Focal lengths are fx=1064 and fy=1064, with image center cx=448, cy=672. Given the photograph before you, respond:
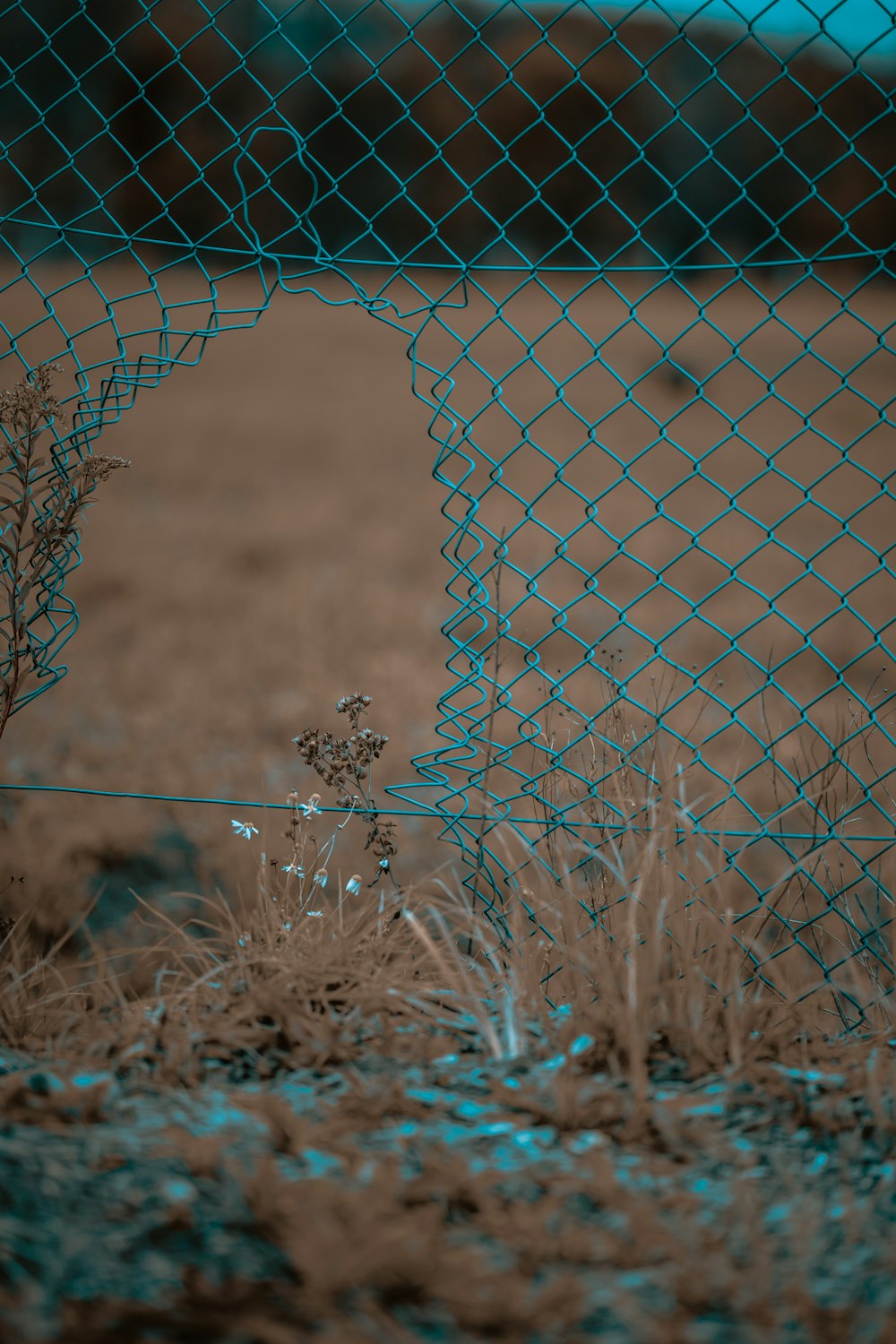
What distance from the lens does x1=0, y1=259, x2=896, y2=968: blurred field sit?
268cm

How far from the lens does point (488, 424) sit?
27.2ft

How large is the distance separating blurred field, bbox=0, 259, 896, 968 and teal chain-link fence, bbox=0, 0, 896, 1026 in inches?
2.3

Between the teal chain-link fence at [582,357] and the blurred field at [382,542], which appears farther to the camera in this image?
the blurred field at [382,542]

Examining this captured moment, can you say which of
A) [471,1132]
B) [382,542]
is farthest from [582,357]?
[471,1132]

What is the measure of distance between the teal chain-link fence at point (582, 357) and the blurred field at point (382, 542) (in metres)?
0.06

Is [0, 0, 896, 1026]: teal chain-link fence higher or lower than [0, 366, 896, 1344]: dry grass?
higher

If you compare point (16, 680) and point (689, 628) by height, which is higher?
point (689, 628)

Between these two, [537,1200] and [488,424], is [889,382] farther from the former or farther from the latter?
[537,1200]

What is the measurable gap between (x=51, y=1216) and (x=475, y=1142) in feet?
1.06

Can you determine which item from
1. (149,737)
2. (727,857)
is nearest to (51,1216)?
(727,857)

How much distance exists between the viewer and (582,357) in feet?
32.6

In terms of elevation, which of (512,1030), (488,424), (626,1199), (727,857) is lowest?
(626,1199)

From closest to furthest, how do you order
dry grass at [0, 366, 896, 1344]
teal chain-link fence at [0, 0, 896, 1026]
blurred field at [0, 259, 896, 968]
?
dry grass at [0, 366, 896, 1344] < teal chain-link fence at [0, 0, 896, 1026] < blurred field at [0, 259, 896, 968]

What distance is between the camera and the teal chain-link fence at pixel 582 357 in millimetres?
1256
